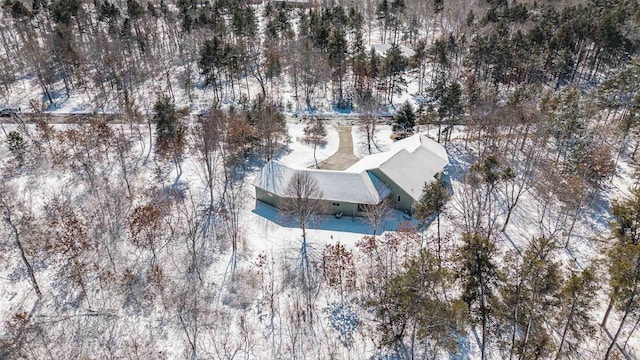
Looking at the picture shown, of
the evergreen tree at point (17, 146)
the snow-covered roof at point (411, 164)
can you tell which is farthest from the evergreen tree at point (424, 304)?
the evergreen tree at point (17, 146)

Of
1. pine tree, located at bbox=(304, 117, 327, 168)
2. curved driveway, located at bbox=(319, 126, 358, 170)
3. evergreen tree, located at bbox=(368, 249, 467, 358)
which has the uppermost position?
evergreen tree, located at bbox=(368, 249, 467, 358)

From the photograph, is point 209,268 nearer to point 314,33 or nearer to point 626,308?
point 626,308

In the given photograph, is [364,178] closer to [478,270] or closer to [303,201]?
[303,201]

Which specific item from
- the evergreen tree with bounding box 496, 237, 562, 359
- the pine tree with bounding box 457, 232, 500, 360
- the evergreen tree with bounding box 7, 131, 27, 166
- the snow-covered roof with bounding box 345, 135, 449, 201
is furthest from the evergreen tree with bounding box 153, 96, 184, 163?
the evergreen tree with bounding box 496, 237, 562, 359

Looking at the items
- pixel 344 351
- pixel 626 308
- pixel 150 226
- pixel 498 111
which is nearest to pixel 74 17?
pixel 150 226

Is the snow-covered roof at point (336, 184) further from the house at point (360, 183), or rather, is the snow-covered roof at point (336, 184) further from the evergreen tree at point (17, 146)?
the evergreen tree at point (17, 146)

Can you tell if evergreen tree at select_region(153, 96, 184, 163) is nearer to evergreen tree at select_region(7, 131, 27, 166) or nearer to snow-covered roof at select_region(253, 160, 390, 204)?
snow-covered roof at select_region(253, 160, 390, 204)

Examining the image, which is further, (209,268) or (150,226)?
(150,226)
